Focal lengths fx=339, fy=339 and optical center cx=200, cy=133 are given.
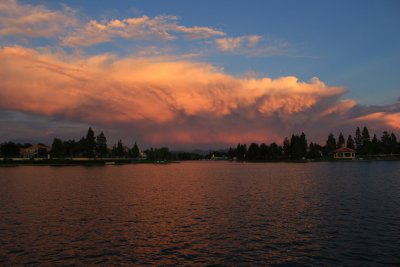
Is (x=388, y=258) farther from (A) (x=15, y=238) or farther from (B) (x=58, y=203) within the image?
(B) (x=58, y=203)

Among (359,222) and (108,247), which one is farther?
(359,222)

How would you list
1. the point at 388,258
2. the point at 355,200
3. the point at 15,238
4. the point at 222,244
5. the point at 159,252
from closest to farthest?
the point at 388,258 < the point at 159,252 < the point at 222,244 < the point at 15,238 < the point at 355,200

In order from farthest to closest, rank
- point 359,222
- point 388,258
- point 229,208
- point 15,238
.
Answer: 1. point 229,208
2. point 359,222
3. point 15,238
4. point 388,258

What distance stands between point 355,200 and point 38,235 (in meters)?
49.8

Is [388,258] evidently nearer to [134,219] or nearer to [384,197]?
[134,219]

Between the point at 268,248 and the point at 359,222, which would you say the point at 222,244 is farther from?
the point at 359,222

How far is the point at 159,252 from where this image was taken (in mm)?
29984

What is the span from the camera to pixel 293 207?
174ft

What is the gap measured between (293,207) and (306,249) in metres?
23.2

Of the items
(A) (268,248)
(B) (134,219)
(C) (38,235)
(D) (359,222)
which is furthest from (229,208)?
(C) (38,235)

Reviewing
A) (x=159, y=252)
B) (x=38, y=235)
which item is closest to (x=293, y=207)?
(x=159, y=252)

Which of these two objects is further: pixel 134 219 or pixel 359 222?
pixel 134 219

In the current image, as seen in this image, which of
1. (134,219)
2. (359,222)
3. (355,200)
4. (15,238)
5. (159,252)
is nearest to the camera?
(159,252)

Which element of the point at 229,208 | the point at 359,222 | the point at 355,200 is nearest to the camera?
the point at 359,222
